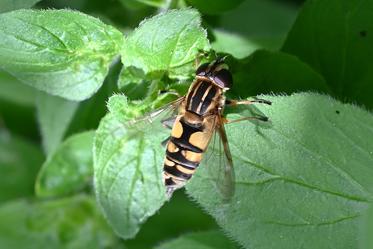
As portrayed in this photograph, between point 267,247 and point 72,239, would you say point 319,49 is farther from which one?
point 72,239

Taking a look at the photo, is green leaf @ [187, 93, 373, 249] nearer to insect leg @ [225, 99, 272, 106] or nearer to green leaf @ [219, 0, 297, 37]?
insect leg @ [225, 99, 272, 106]

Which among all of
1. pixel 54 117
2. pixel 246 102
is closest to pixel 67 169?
pixel 54 117

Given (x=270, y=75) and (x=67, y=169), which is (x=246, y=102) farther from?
(x=67, y=169)

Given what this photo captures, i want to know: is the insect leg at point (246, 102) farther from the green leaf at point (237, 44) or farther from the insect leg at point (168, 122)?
the green leaf at point (237, 44)

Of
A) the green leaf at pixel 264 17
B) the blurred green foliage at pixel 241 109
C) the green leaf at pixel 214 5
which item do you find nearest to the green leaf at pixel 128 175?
the blurred green foliage at pixel 241 109

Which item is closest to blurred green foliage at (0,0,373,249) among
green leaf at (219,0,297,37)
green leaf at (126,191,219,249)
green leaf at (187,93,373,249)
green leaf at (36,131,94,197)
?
green leaf at (187,93,373,249)
